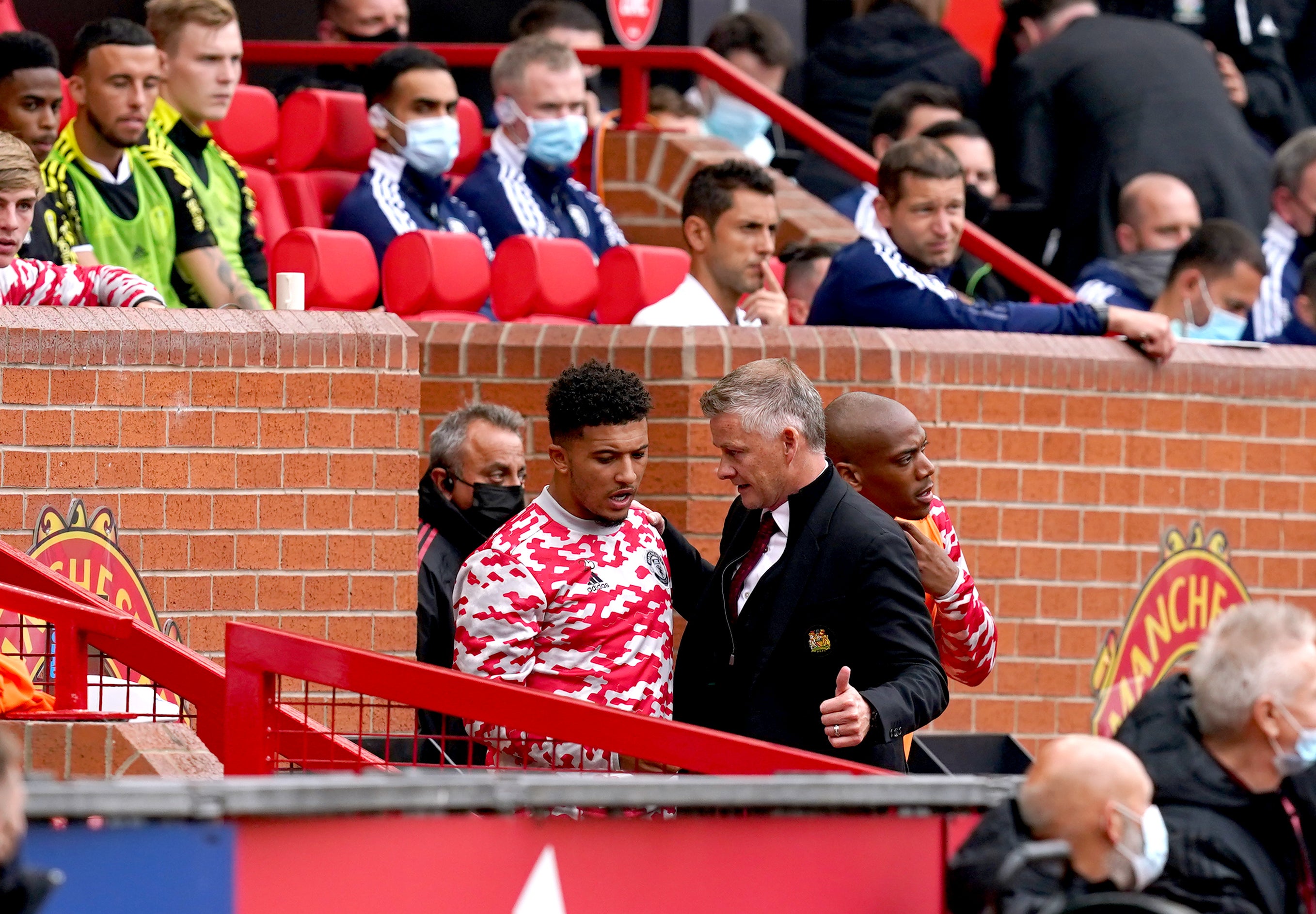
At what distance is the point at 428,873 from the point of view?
11.6ft

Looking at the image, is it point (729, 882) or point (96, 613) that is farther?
point (96, 613)

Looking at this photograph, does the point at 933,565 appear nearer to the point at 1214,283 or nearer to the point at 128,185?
the point at 128,185

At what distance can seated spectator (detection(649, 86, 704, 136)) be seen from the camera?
10.8 metres

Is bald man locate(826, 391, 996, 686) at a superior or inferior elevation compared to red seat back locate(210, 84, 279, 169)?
inferior

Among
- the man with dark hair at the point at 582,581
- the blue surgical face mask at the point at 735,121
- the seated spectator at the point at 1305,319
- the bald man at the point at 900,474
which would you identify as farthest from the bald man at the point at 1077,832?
the blue surgical face mask at the point at 735,121

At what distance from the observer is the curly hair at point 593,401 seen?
5.14 m

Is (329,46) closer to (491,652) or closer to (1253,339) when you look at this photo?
(1253,339)

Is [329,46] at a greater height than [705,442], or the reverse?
[329,46]

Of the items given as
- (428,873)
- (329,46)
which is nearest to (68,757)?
(428,873)

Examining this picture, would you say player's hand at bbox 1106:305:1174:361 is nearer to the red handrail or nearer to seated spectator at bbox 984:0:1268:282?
seated spectator at bbox 984:0:1268:282

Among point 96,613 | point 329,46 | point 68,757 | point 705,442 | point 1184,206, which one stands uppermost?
point 329,46

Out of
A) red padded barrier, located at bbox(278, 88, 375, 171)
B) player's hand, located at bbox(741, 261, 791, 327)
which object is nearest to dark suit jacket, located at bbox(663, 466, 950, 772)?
player's hand, located at bbox(741, 261, 791, 327)

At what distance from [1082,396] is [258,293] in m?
2.94

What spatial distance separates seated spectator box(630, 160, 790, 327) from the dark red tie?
2321 millimetres
